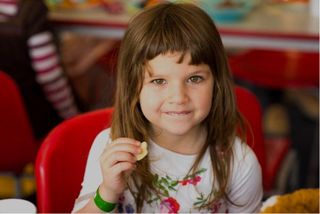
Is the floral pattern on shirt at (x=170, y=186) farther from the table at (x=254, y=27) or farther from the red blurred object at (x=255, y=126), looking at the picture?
the table at (x=254, y=27)

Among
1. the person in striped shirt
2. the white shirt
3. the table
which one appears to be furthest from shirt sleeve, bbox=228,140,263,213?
the table

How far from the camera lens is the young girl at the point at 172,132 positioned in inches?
36.7

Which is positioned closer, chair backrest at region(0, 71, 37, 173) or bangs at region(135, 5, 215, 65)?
bangs at region(135, 5, 215, 65)

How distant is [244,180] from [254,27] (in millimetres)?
1119

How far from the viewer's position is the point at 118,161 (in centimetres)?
91

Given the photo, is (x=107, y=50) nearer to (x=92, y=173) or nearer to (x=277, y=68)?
(x=277, y=68)

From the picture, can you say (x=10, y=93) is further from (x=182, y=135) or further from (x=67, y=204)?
(x=182, y=135)

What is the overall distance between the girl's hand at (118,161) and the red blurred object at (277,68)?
1368 millimetres

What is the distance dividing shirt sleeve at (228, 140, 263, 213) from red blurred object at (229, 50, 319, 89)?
114 centimetres

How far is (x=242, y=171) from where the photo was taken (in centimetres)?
108

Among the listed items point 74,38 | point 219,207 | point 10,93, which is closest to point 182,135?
point 219,207

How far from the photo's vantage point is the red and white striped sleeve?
6.07 ft

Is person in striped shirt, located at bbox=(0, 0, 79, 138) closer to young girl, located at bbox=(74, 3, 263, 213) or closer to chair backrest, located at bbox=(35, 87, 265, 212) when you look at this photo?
chair backrest, located at bbox=(35, 87, 265, 212)

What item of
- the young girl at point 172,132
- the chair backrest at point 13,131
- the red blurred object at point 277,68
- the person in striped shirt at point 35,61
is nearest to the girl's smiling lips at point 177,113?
the young girl at point 172,132
